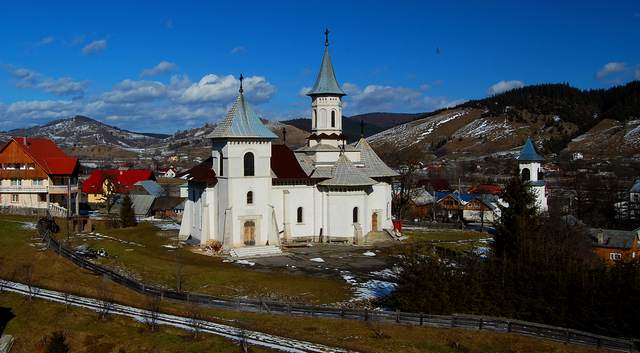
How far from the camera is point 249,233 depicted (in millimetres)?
46500

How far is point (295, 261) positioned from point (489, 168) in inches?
5410

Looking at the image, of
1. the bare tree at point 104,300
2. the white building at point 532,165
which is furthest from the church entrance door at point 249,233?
the white building at point 532,165

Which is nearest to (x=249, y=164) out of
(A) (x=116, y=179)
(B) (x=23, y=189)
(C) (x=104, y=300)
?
(C) (x=104, y=300)

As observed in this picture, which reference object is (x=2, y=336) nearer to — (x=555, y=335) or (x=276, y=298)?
(x=276, y=298)

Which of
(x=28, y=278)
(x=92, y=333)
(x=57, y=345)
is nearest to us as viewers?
(x=57, y=345)

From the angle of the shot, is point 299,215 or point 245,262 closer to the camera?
point 245,262

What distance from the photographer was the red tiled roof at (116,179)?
255 ft

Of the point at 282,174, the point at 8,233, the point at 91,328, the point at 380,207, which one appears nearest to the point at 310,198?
the point at 282,174

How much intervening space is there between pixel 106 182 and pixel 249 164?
35.8m

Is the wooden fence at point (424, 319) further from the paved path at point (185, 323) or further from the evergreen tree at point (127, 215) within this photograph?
the evergreen tree at point (127, 215)

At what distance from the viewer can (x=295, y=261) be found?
4284 cm

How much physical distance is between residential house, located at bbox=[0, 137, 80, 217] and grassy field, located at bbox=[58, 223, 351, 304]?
12819mm

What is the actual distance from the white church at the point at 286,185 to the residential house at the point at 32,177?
1367 centimetres

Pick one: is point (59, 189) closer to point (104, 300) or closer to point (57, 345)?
point (104, 300)
